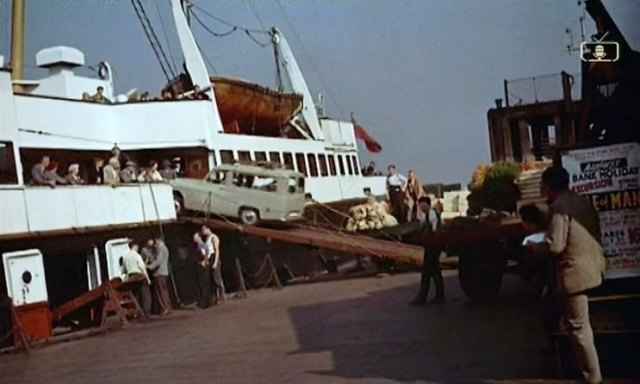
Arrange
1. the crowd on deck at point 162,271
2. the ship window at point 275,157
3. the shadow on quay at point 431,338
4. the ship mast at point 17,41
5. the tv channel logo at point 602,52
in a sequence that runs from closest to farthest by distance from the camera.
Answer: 1. the tv channel logo at point 602,52
2. the shadow on quay at point 431,338
3. the ship mast at point 17,41
4. the crowd on deck at point 162,271
5. the ship window at point 275,157

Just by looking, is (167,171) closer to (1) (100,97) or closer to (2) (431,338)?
(1) (100,97)

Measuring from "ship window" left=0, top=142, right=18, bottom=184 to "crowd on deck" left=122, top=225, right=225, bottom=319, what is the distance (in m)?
1.79

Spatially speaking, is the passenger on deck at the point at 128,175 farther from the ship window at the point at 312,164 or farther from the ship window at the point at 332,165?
the ship window at the point at 332,165

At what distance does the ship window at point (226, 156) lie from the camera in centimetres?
1169

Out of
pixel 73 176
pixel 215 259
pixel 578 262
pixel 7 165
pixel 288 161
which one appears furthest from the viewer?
pixel 215 259

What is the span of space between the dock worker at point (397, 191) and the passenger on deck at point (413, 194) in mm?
61

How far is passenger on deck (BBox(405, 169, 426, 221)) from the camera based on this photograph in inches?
312

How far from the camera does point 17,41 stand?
8328 mm

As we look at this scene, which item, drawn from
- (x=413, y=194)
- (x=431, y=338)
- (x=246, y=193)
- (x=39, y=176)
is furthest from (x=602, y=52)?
(x=246, y=193)

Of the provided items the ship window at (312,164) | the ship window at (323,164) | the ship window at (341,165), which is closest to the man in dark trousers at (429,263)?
the ship window at (341,165)

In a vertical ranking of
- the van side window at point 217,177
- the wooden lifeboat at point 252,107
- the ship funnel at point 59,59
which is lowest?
the van side window at point 217,177

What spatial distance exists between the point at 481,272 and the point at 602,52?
410 centimetres

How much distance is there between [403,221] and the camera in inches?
382

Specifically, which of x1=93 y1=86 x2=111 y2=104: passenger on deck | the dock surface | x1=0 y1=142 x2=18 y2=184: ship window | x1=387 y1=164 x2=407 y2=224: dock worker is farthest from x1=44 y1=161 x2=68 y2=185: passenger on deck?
x1=387 y1=164 x2=407 y2=224: dock worker
